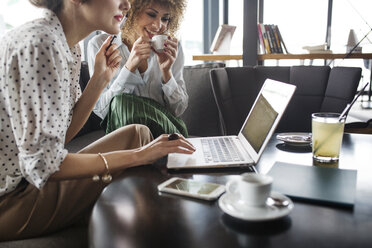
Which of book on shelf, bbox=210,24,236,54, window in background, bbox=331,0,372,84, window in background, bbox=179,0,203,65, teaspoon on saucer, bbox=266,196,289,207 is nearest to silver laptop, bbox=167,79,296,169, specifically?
teaspoon on saucer, bbox=266,196,289,207

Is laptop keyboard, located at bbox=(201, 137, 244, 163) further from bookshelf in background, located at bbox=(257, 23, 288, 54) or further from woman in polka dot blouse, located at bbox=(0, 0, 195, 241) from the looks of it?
bookshelf in background, located at bbox=(257, 23, 288, 54)

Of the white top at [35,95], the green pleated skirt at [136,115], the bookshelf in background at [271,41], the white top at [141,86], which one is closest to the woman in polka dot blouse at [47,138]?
the white top at [35,95]

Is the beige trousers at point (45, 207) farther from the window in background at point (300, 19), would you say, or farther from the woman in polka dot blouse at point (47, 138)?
the window in background at point (300, 19)

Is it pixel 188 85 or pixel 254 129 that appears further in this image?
pixel 188 85

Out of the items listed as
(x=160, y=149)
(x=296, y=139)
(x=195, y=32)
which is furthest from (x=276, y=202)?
(x=195, y=32)

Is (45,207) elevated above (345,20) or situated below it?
below

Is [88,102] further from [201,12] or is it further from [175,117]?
[201,12]

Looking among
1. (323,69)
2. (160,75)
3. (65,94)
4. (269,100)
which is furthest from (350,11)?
(65,94)

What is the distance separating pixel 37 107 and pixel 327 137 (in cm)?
84

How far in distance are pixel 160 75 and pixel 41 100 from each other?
112 centimetres

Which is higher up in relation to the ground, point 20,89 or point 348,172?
point 20,89

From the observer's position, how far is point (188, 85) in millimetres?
2514

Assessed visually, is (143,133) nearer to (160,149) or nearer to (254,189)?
(160,149)

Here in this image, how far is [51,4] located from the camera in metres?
1.06
